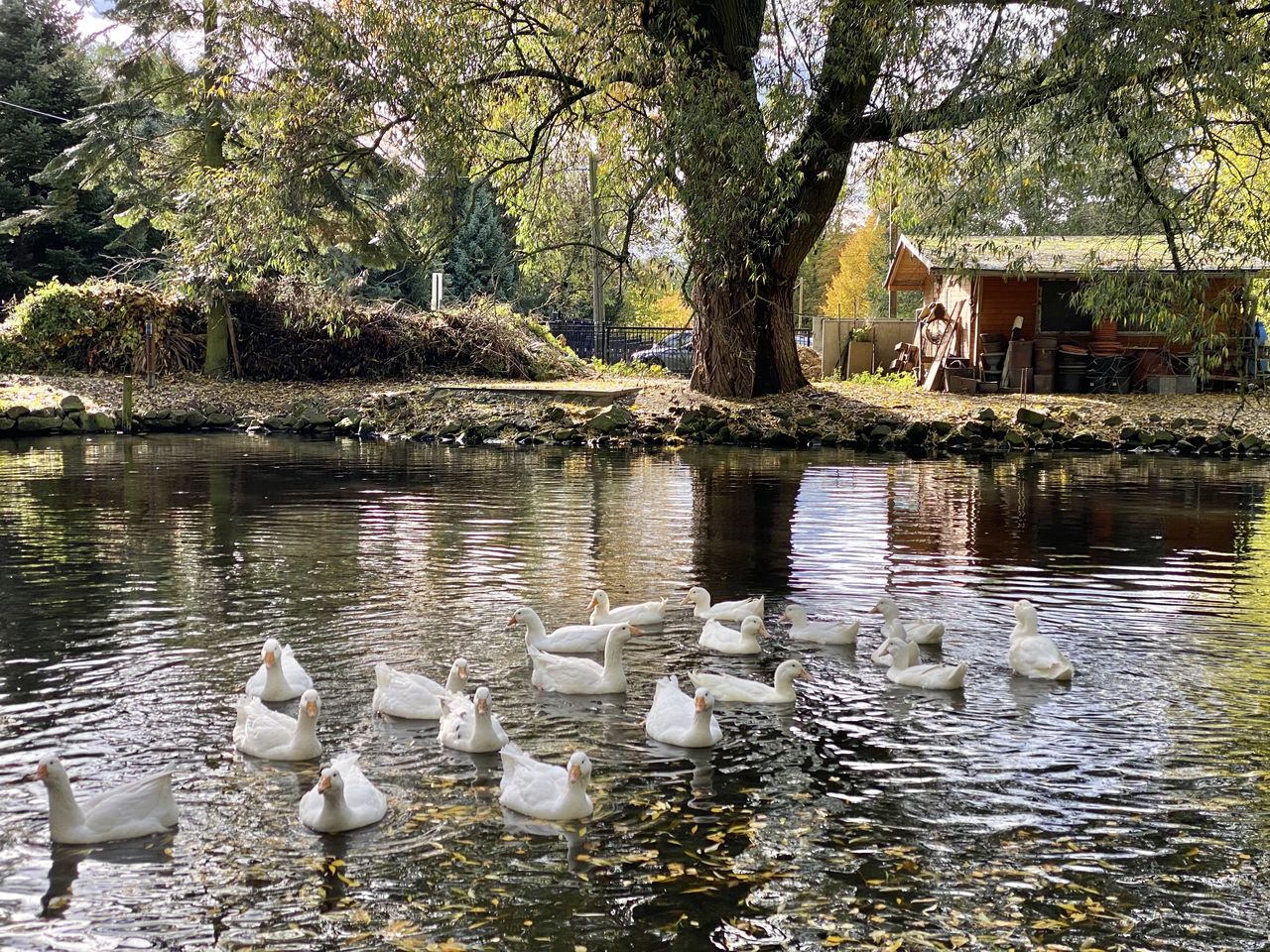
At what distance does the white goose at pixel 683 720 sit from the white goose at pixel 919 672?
6.01 ft

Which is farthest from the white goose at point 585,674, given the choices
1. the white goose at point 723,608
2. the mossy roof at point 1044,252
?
the mossy roof at point 1044,252

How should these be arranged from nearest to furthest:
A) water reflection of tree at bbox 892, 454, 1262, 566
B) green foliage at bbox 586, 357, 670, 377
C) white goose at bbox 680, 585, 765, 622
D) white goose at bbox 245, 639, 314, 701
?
white goose at bbox 245, 639, 314, 701, white goose at bbox 680, 585, 765, 622, water reflection of tree at bbox 892, 454, 1262, 566, green foliage at bbox 586, 357, 670, 377

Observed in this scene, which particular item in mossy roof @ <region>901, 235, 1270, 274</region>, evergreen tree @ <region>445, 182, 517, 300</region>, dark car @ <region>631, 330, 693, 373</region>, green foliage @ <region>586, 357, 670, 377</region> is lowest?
green foliage @ <region>586, 357, 670, 377</region>

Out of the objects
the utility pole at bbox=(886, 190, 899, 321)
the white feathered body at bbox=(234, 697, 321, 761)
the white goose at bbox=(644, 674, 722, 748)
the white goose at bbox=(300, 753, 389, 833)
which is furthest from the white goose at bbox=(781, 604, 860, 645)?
the utility pole at bbox=(886, 190, 899, 321)

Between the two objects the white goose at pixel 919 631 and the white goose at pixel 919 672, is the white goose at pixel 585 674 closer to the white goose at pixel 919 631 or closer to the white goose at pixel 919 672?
the white goose at pixel 919 672

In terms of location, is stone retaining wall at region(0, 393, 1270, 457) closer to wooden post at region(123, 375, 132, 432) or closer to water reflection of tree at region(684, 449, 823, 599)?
wooden post at region(123, 375, 132, 432)

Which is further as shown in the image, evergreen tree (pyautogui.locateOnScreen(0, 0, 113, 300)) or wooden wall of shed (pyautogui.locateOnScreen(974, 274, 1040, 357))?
evergreen tree (pyautogui.locateOnScreen(0, 0, 113, 300))

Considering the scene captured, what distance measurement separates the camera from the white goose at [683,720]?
27.6ft

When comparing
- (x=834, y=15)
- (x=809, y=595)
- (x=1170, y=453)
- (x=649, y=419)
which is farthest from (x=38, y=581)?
(x=1170, y=453)

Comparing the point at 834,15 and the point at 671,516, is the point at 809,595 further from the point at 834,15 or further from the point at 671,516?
the point at 834,15

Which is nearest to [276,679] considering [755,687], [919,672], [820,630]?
[755,687]

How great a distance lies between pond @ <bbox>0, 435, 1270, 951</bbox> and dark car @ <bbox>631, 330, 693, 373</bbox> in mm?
30292

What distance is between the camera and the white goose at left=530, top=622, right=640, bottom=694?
9.58 m

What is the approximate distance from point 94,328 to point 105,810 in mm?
32854
